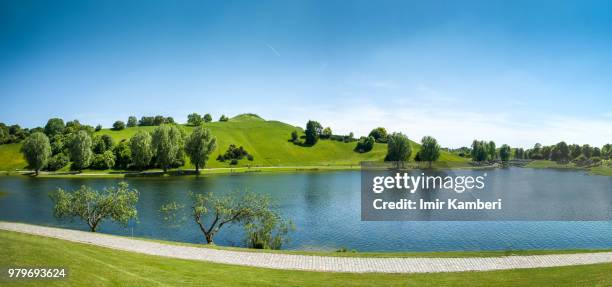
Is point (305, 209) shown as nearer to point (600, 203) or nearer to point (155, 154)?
point (600, 203)

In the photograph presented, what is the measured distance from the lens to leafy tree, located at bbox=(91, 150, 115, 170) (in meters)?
119

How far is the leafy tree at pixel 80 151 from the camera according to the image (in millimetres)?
114562

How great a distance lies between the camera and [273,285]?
18.8m

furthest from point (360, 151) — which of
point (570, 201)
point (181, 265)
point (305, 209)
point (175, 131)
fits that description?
point (181, 265)

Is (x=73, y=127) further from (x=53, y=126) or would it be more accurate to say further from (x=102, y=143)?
(x=102, y=143)

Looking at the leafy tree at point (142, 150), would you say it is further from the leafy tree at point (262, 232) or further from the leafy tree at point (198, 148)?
the leafy tree at point (262, 232)

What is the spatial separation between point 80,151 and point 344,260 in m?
113

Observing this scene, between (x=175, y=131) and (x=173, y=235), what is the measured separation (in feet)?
297

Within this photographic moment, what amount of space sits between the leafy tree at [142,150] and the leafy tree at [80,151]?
12.3 m

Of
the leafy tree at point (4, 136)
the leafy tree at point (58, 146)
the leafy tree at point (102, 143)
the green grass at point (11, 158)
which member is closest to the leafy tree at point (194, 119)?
the leafy tree at point (102, 143)

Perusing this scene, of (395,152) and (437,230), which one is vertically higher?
(395,152)

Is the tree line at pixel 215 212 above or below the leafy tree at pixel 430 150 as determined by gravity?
below

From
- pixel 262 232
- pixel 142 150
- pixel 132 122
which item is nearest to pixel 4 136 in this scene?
pixel 132 122

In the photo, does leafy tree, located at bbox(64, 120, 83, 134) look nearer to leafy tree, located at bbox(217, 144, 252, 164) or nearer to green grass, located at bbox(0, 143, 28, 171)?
green grass, located at bbox(0, 143, 28, 171)
